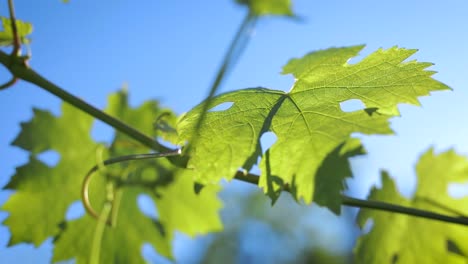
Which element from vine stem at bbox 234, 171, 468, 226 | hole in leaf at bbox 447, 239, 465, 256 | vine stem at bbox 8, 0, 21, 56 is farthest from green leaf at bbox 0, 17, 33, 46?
hole in leaf at bbox 447, 239, 465, 256

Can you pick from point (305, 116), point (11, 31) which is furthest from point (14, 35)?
point (305, 116)

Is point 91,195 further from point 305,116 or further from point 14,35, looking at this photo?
point 305,116

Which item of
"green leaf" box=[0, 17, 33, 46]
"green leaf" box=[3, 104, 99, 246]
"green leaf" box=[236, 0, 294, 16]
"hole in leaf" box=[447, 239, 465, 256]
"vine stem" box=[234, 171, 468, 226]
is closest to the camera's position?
"green leaf" box=[236, 0, 294, 16]

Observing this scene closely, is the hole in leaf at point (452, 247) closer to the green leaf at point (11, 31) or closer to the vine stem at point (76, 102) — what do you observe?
the vine stem at point (76, 102)

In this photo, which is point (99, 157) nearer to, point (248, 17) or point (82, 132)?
point (82, 132)

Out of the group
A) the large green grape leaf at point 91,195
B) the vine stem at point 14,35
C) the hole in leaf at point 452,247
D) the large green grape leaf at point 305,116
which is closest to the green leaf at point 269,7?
the large green grape leaf at point 305,116

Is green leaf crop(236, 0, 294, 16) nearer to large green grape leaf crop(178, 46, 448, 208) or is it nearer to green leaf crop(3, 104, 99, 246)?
large green grape leaf crop(178, 46, 448, 208)
